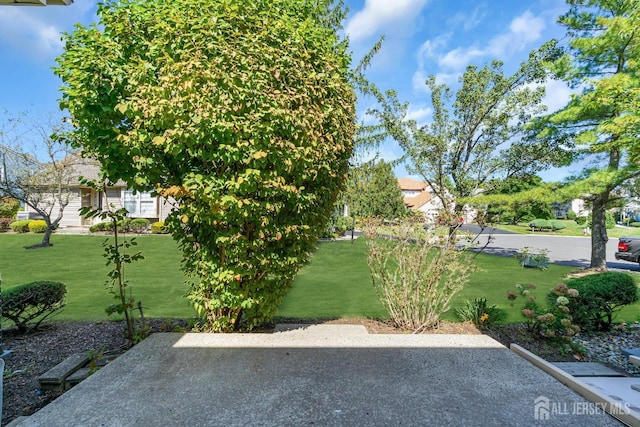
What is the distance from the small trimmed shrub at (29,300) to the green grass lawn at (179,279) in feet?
2.06

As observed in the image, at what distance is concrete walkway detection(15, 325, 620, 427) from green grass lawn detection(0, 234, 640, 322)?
2070 millimetres

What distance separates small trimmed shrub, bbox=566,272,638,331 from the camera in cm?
441

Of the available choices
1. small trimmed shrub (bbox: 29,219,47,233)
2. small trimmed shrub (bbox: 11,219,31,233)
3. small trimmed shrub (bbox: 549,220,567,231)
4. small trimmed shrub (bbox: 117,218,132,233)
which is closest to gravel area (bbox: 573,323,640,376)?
small trimmed shrub (bbox: 117,218,132,233)

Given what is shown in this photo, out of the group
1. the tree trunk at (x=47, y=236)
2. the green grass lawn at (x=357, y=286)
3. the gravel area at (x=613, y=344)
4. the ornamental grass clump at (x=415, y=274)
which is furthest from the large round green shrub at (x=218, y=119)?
the tree trunk at (x=47, y=236)

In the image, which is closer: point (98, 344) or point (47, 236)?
point (98, 344)

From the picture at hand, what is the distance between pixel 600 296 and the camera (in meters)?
4.44

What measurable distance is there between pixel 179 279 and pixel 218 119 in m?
6.16

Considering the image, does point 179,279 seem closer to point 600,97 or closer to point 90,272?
point 90,272

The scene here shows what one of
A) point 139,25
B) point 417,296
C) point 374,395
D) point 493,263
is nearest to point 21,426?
point 374,395

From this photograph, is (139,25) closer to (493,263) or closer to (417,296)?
(417,296)

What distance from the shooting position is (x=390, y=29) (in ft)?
30.0

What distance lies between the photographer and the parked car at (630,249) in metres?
10.5

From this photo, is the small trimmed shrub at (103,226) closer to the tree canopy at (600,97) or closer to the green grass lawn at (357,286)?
the green grass lawn at (357,286)

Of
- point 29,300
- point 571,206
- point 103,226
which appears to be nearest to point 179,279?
point 29,300
